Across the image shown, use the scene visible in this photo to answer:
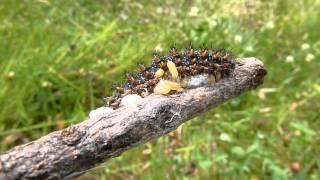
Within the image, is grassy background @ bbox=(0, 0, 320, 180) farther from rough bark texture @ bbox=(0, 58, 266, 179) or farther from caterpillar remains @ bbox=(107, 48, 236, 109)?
rough bark texture @ bbox=(0, 58, 266, 179)

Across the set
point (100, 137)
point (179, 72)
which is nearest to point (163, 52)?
point (179, 72)

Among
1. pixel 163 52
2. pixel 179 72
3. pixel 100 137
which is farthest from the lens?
pixel 163 52

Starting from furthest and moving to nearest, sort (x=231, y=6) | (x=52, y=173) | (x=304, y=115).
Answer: (x=231, y=6)
(x=304, y=115)
(x=52, y=173)

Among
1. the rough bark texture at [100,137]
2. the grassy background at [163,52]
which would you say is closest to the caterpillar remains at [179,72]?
the rough bark texture at [100,137]

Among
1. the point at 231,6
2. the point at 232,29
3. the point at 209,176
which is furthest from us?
the point at 231,6

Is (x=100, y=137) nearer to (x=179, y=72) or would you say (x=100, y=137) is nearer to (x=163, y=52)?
(x=179, y=72)

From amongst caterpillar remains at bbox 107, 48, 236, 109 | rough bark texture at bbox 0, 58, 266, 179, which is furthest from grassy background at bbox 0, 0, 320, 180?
rough bark texture at bbox 0, 58, 266, 179

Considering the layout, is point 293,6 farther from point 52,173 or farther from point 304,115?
point 52,173

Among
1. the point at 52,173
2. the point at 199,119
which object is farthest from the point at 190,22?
the point at 52,173
